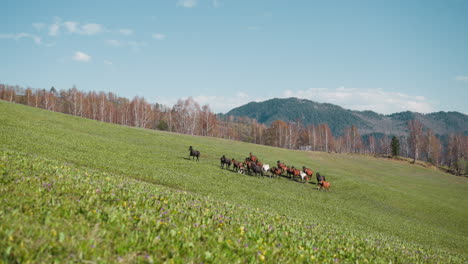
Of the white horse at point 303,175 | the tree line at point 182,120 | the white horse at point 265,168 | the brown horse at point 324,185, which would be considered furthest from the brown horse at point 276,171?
the tree line at point 182,120

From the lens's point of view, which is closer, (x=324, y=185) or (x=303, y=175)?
(x=324, y=185)

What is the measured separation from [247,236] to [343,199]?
3076cm

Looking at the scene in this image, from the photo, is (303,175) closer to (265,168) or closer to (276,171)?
(276,171)

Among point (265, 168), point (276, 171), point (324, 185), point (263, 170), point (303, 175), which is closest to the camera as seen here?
point (324, 185)

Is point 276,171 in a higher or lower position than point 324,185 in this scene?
higher

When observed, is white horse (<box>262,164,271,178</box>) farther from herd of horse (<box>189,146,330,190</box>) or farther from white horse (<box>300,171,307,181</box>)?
white horse (<box>300,171,307,181</box>)

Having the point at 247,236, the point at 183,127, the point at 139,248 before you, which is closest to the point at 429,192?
the point at 247,236

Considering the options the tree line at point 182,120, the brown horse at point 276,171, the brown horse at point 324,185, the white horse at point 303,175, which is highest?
the tree line at point 182,120

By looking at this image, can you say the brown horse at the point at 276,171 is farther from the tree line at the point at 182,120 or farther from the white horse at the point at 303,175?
the tree line at the point at 182,120

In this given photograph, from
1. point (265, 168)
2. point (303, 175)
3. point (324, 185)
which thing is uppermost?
point (265, 168)

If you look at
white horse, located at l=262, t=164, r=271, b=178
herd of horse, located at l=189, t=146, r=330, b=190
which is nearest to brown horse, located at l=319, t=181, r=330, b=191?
herd of horse, located at l=189, t=146, r=330, b=190

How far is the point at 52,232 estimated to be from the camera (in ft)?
18.7

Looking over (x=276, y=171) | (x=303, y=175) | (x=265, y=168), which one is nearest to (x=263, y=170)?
(x=265, y=168)

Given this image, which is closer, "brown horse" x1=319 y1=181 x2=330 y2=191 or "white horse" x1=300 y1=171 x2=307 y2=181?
"brown horse" x1=319 y1=181 x2=330 y2=191
